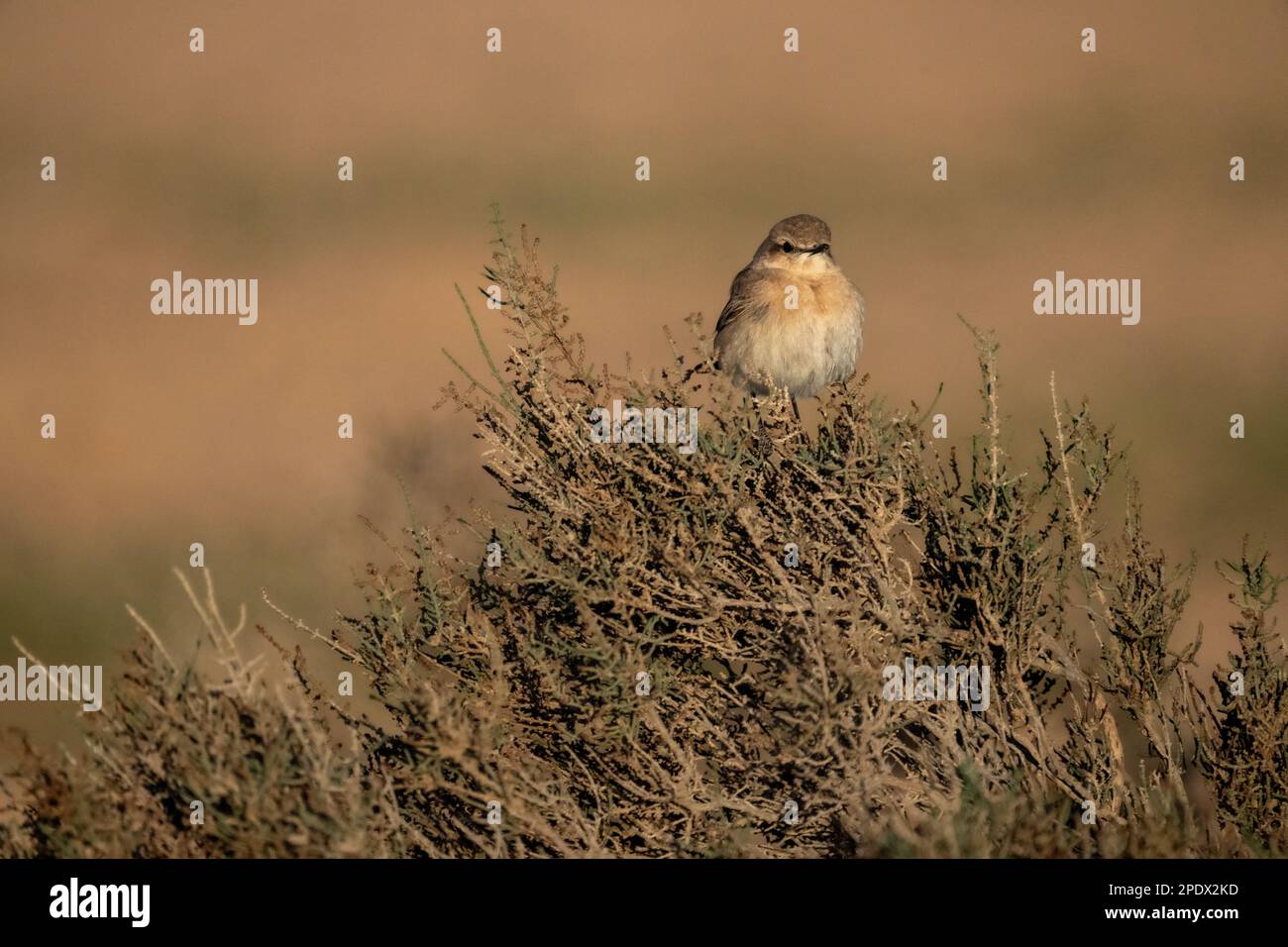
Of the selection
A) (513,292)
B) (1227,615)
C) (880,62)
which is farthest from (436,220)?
(513,292)

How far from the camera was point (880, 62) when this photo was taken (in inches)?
1202

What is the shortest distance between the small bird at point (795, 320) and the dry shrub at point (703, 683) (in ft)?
6.52

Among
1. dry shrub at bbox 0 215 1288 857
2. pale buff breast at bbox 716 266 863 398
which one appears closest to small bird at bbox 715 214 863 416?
pale buff breast at bbox 716 266 863 398

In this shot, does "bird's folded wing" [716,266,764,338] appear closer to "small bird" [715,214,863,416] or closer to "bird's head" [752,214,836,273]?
"small bird" [715,214,863,416]

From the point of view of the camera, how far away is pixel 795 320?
721cm

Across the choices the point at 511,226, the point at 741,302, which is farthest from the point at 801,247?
the point at 511,226

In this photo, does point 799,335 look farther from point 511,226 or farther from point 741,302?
point 511,226

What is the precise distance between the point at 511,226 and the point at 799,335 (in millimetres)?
15537

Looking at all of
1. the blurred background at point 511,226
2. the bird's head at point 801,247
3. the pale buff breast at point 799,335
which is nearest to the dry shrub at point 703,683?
the pale buff breast at point 799,335

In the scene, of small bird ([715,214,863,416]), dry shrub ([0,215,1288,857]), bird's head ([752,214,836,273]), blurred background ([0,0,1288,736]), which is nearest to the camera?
dry shrub ([0,215,1288,857])

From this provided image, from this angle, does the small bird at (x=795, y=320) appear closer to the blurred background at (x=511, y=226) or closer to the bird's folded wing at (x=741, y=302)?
the bird's folded wing at (x=741, y=302)

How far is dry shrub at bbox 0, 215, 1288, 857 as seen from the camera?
3.77 m

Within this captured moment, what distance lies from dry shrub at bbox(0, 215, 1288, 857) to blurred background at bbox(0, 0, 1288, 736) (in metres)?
4.19

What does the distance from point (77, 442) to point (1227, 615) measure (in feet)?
47.2
